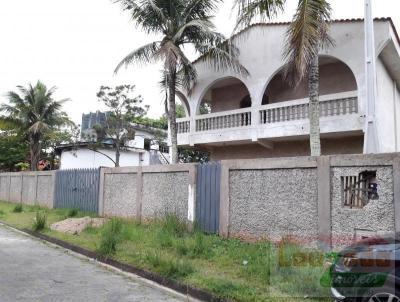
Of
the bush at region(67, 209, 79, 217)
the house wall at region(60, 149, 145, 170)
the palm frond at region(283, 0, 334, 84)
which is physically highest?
the palm frond at region(283, 0, 334, 84)

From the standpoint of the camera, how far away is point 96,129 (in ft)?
99.2

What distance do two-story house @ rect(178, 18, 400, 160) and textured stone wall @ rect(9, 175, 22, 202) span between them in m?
11.0

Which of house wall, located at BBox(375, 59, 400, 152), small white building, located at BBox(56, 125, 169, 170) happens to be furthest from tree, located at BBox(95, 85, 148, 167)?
house wall, located at BBox(375, 59, 400, 152)

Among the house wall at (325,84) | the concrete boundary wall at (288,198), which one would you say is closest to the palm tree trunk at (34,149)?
the house wall at (325,84)

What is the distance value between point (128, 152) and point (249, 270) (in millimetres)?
28551

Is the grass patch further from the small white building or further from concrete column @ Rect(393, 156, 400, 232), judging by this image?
the small white building

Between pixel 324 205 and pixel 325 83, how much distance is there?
347 inches

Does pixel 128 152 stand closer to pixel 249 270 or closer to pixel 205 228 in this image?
pixel 205 228

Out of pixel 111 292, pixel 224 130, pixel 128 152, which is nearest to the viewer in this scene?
pixel 111 292

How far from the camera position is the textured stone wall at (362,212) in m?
7.30

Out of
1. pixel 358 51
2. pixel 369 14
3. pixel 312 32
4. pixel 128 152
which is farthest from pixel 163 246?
pixel 128 152

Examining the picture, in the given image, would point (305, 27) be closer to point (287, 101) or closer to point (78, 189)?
point (287, 101)

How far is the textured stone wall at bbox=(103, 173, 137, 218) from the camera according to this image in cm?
1380

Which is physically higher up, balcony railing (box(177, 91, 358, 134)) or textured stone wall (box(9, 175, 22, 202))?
balcony railing (box(177, 91, 358, 134))
